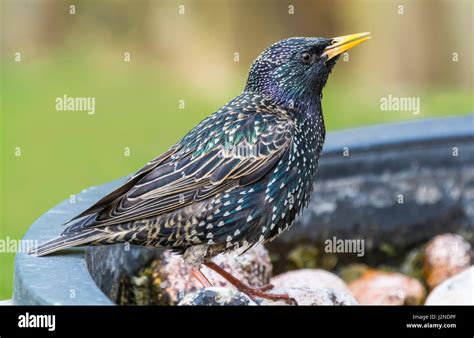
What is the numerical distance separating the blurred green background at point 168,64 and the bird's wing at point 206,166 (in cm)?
321

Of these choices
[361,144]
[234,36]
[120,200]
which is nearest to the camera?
[120,200]

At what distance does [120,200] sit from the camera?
13.9 ft

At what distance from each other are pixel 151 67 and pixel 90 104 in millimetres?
672

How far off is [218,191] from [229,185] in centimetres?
5

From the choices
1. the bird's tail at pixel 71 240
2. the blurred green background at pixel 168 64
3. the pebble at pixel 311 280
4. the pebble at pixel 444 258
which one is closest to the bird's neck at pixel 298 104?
the pebble at pixel 311 280

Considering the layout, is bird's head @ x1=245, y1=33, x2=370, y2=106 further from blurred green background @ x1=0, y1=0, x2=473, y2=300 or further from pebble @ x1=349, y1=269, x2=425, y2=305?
blurred green background @ x1=0, y1=0, x2=473, y2=300

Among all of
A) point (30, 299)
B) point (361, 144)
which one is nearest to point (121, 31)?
point (361, 144)

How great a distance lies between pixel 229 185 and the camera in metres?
4.30

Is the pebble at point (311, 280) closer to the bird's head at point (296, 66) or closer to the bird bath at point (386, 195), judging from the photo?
the bird bath at point (386, 195)

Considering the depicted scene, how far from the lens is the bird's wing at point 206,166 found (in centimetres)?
421

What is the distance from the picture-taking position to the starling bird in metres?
4.21

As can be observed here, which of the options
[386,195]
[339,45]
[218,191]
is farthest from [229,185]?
[386,195]
